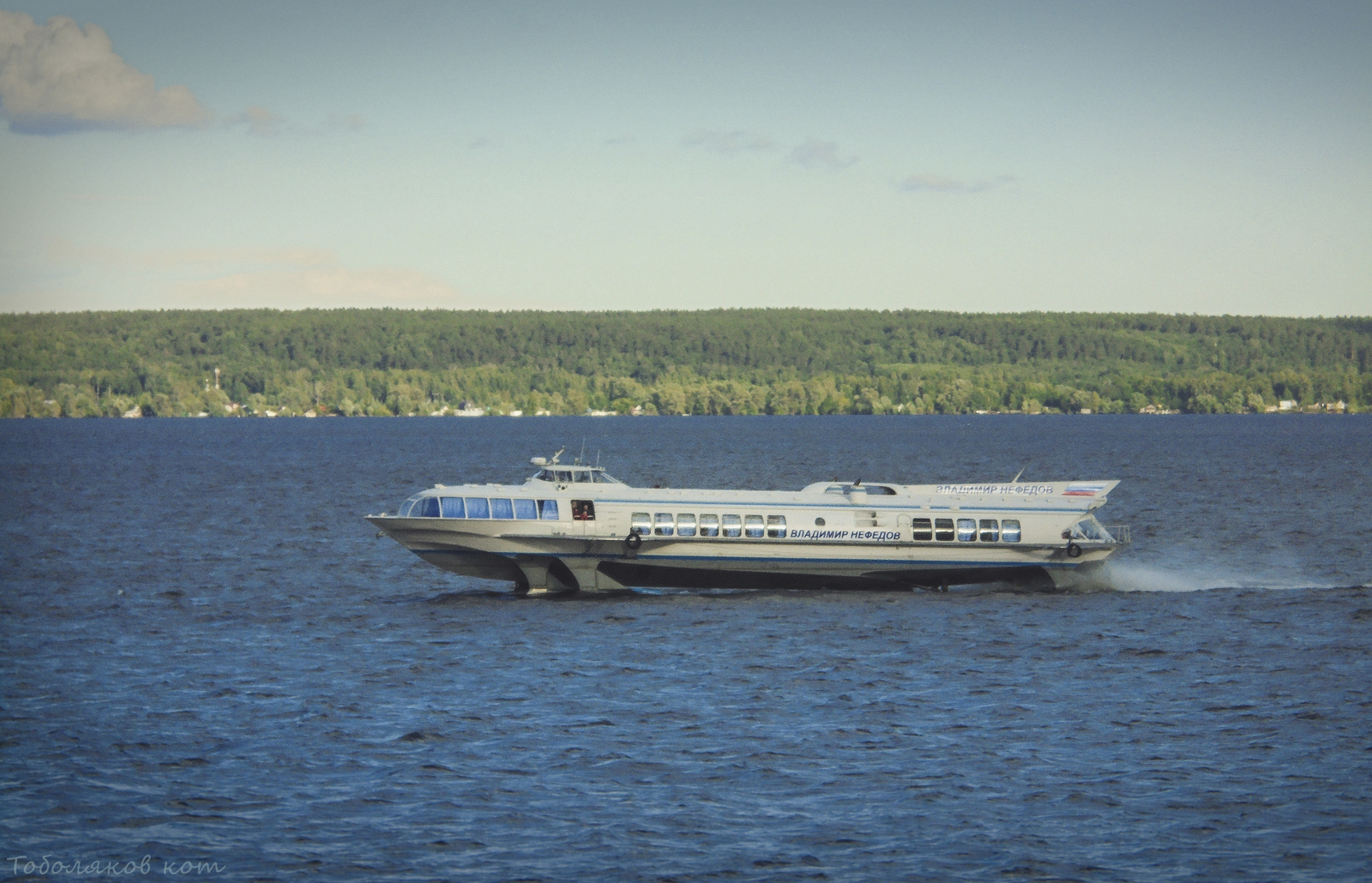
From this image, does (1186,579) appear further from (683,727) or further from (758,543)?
(683,727)

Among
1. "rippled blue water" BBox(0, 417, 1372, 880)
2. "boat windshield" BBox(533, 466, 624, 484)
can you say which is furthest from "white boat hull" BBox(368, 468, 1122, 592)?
"rippled blue water" BBox(0, 417, 1372, 880)

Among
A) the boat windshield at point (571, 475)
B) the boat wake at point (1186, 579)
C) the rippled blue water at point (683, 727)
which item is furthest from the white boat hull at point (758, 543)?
the boat wake at point (1186, 579)

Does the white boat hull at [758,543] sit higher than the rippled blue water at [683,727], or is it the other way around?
the white boat hull at [758,543]

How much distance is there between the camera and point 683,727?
3525 cm

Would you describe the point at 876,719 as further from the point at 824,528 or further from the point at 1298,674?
the point at 824,528

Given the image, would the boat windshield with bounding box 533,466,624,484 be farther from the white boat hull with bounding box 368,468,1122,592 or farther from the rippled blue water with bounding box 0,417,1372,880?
the rippled blue water with bounding box 0,417,1372,880

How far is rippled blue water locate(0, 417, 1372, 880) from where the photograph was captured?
26.9 metres

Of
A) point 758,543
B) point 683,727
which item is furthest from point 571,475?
point 683,727

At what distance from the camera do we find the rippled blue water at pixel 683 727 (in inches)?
1058

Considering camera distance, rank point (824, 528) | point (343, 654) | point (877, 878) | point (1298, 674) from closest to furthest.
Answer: point (877, 878) < point (1298, 674) < point (343, 654) < point (824, 528)

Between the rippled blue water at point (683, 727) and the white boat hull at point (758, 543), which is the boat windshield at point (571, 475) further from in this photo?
the rippled blue water at point (683, 727)

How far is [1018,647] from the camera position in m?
45.4

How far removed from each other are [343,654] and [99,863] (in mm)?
18234

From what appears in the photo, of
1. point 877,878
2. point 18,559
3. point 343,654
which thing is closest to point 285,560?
point 18,559
